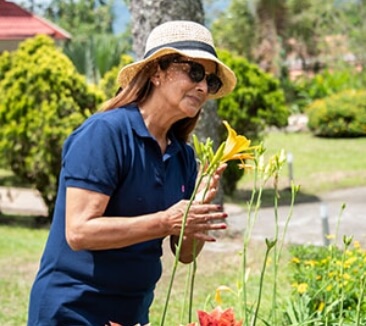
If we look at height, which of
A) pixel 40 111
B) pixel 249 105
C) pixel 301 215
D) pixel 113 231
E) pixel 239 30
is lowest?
pixel 301 215

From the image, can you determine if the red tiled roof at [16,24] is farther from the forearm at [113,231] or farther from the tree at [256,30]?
the forearm at [113,231]

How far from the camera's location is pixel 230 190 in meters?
15.2

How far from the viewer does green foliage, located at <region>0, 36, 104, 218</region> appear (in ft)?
39.4

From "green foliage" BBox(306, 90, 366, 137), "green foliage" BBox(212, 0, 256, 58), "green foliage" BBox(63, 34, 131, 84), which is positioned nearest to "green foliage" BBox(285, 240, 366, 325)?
"green foliage" BBox(63, 34, 131, 84)

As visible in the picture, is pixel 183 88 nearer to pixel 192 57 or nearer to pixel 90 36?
pixel 192 57

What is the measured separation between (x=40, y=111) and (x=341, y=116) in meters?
15.0

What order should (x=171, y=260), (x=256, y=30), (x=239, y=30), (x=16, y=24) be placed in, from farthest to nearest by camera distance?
(x=239, y=30)
(x=256, y=30)
(x=16, y=24)
(x=171, y=260)

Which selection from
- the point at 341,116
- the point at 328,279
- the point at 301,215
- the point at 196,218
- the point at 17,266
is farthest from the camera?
the point at 341,116

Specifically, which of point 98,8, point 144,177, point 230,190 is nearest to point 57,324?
point 144,177

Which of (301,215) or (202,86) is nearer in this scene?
(202,86)

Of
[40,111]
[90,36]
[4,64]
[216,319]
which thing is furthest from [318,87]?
[216,319]

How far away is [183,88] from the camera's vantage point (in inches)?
117

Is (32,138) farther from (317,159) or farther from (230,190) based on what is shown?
(317,159)

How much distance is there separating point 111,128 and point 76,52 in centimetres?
2062
